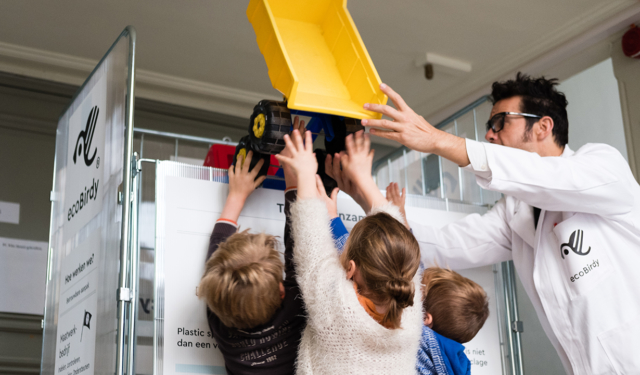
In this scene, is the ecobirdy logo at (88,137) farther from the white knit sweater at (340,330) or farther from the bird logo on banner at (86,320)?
the white knit sweater at (340,330)

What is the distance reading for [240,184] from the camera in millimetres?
1943

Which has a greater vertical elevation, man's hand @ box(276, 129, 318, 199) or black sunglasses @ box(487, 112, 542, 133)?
black sunglasses @ box(487, 112, 542, 133)

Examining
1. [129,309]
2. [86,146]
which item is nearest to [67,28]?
[86,146]

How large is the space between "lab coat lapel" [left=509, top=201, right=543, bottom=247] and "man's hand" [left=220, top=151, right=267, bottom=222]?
0.92 m

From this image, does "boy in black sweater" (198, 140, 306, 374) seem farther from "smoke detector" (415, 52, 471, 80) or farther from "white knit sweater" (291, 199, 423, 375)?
"smoke detector" (415, 52, 471, 80)

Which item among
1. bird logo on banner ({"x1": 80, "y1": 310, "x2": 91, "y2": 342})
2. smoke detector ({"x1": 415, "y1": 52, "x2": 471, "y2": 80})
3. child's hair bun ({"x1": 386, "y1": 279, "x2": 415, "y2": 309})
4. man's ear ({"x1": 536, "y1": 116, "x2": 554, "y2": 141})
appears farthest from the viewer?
smoke detector ({"x1": 415, "y1": 52, "x2": 471, "y2": 80})

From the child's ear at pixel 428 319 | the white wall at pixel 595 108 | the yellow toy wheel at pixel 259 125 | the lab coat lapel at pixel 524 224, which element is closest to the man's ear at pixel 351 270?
the child's ear at pixel 428 319

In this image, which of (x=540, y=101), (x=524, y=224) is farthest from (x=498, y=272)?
(x=540, y=101)

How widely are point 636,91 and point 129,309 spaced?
10.9 ft

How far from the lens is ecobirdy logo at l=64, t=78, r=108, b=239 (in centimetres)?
183

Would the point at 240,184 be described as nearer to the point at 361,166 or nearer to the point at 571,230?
the point at 361,166

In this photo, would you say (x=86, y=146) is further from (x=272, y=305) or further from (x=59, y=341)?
(x=272, y=305)

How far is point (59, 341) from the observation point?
6.47ft

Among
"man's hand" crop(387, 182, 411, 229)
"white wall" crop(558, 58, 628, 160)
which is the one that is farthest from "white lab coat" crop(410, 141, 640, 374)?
"white wall" crop(558, 58, 628, 160)
